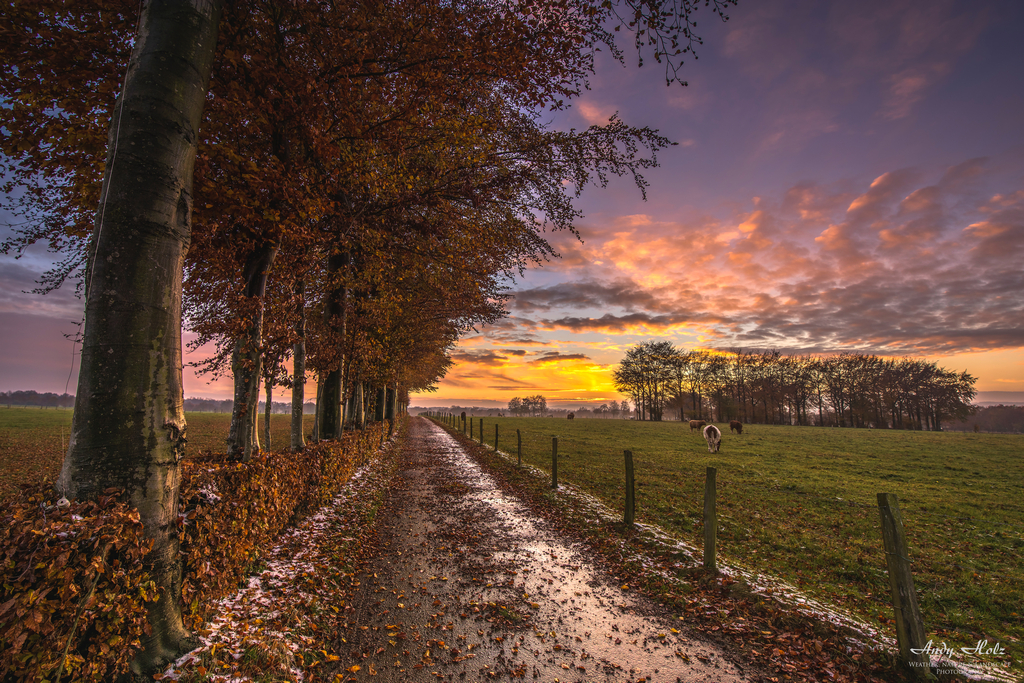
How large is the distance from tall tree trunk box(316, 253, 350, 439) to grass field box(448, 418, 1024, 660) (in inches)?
329

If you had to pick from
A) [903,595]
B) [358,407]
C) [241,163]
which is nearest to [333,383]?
[358,407]

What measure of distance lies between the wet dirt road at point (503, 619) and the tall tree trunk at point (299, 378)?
11.7 ft

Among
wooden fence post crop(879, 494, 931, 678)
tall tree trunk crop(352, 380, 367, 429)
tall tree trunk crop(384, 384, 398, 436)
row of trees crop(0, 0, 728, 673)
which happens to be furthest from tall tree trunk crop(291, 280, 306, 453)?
tall tree trunk crop(384, 384, 398, 436)

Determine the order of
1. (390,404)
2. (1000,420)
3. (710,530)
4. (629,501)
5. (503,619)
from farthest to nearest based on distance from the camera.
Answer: (1000,420) → (390,404) → (629,501) → (710,530) → (503,619)

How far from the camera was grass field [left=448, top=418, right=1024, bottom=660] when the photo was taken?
5.92 metres

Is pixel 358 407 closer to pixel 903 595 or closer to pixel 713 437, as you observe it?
pixel 903 595

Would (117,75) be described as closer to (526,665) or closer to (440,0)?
(440,0)

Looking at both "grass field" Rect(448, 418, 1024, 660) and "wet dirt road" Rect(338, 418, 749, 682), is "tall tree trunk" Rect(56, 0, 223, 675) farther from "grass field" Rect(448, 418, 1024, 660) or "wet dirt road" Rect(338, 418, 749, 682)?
"grass field" Rect(448, 418, 1024, 660)

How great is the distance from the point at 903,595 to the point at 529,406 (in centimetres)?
15252

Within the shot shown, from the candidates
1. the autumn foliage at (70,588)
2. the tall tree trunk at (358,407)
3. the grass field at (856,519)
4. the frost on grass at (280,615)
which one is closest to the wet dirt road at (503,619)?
the frost on grass at (280,615)

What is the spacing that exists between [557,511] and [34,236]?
11.5 m

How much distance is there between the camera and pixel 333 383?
12.9 meters

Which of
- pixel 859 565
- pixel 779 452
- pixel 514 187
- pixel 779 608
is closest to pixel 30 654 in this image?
pixel 779 608

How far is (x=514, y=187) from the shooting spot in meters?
8.58
